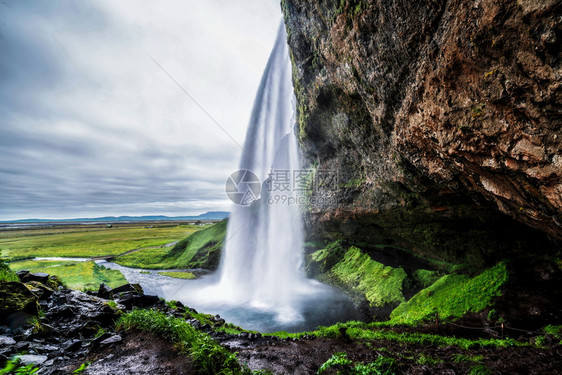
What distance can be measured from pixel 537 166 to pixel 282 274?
23.4m

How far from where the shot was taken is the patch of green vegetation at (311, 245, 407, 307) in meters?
16.8

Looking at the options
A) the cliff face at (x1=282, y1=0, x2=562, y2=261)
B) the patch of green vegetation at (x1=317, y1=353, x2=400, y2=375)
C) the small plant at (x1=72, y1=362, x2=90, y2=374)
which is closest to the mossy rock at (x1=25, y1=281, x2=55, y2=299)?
the small plant at (x1=72, y1=362, x2=90, y2=374)

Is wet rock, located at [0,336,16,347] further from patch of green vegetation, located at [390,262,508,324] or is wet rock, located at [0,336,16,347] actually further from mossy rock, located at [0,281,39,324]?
patch of green vegetation, located at [390,262,508,324]

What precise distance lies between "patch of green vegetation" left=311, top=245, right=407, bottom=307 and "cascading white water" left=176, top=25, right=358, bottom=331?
1.72m

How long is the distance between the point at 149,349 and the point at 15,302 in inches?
187

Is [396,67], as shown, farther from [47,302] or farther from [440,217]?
[47,302]

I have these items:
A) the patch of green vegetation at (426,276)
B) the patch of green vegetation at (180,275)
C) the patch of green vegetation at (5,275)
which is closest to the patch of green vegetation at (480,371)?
the patch of green vegetation at (426,276)

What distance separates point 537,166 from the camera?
516 cm

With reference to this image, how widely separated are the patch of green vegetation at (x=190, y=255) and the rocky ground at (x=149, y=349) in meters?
23.9

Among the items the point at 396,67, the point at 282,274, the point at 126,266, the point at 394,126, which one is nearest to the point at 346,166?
the point at 394,126

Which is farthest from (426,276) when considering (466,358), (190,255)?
(190,255)

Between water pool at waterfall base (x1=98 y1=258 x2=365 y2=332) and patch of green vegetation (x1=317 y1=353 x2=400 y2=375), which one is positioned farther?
water pool at waterfall base (x1=98 y1=258 x2=365 y2=332)

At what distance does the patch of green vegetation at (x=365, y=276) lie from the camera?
16.8 metres

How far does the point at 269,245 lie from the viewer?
27.8 m
